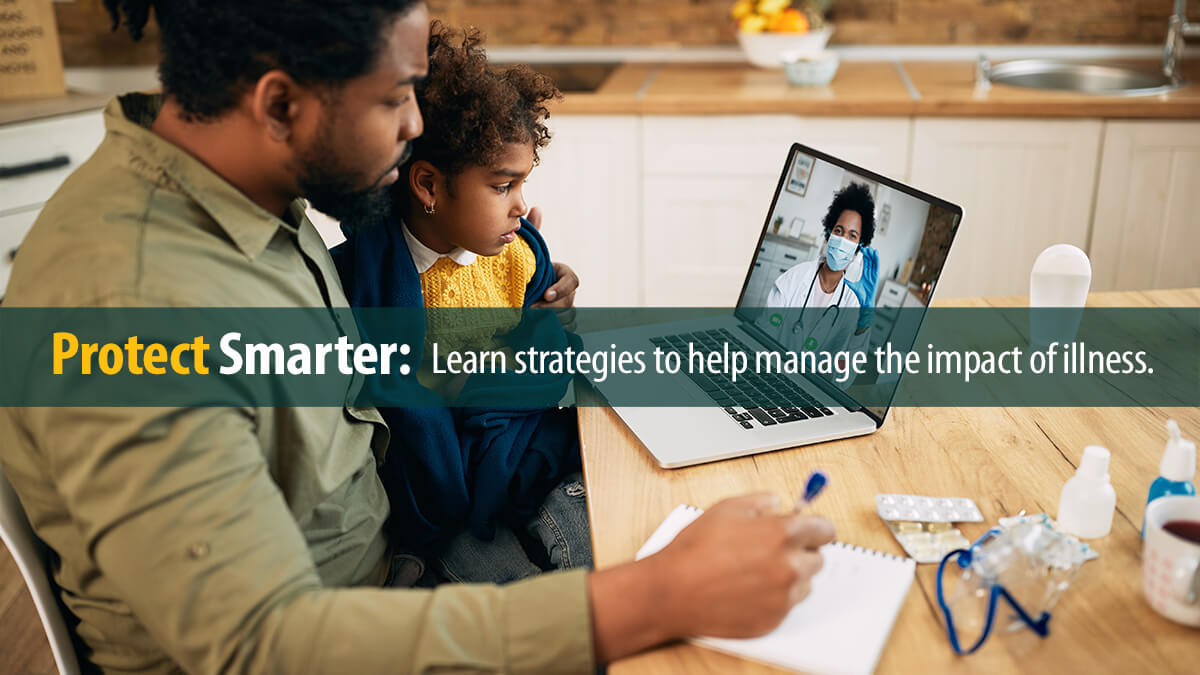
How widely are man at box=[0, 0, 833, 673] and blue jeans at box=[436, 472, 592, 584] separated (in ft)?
0.82

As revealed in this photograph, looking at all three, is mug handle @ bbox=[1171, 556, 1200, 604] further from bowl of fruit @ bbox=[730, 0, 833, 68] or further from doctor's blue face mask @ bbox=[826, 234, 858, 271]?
bowl of fruit @ bbox=[730, 0, 833, 68]

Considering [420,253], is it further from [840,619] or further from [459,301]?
[840,619]

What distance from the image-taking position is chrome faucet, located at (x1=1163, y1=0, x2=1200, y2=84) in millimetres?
2832

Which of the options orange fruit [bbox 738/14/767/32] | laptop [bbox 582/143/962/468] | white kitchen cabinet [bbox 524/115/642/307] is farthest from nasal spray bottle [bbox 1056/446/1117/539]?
orange fruit [bbox 738/14/767/32]

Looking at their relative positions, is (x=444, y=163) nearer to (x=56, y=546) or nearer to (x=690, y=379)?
(x=690, y=379)

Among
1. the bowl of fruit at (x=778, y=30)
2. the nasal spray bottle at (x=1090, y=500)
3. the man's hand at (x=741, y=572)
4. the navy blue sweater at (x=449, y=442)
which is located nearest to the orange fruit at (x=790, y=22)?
the bowl of fruit at (x=778, y=30)

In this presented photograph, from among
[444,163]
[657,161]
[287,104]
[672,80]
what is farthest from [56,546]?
[672,80]

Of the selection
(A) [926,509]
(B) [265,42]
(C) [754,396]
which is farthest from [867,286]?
(B) [265,42]

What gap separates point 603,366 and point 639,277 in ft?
5.47

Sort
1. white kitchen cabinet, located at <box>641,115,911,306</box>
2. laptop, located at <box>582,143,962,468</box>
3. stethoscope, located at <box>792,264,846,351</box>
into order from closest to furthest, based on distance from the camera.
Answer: laptop, located at <box>582,143,962,468</box>
stethoscope, located at <box>792,264,846,351</box>
white kitchen cabinet, located at <box>641,115,911,306</box>

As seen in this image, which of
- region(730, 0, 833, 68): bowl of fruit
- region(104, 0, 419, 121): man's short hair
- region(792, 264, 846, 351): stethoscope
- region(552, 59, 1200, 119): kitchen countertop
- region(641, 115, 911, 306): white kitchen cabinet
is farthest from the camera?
region(730, 0, 833, 68): bowl of fruit

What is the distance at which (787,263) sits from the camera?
4.46ft

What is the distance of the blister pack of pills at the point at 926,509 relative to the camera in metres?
0.99

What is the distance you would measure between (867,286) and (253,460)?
759 millimetres
